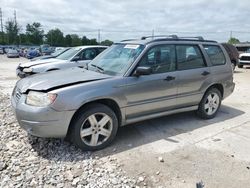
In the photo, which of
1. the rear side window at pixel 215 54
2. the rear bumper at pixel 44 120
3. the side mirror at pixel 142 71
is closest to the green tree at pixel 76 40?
the rear side window at pixel 215 54

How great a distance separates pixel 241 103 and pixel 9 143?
5.90m

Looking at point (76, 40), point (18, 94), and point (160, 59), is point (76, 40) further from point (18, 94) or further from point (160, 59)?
point (18, 94)

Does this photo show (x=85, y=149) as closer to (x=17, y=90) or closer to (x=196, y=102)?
(x=17, y=90)

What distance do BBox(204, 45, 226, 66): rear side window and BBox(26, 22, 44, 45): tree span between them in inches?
3233

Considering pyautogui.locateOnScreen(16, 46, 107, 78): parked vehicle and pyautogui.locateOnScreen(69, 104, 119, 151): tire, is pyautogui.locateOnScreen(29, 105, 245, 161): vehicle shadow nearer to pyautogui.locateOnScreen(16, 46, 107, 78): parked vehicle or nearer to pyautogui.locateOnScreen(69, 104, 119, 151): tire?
pyautogui.locateOnScreen(69, 104, 119, 151): tire

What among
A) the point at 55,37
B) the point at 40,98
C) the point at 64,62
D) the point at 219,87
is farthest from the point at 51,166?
the point at 55,37

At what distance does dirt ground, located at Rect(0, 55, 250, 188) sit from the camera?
315 centimetres

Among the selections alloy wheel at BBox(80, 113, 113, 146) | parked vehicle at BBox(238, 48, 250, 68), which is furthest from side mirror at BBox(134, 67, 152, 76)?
parked vehicle at BBox(238, 48, 250, 68)

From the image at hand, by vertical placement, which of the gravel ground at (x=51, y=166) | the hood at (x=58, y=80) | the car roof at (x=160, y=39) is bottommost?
the gravel ground at (x=51, y=166)

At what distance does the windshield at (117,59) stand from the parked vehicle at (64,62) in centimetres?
393

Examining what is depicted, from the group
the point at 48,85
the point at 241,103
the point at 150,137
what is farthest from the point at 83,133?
the point at 241,103

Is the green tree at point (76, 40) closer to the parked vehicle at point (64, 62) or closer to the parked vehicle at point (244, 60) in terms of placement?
the parked vehicle at point (244, 60)

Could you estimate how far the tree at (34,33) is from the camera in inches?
3222

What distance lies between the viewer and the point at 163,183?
3.03m
